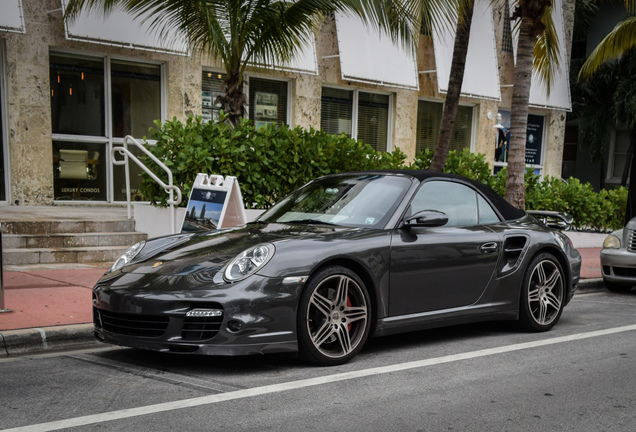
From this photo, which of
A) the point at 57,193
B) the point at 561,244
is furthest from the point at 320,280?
the point at 57,193

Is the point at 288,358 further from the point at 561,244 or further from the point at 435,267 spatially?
the point at 561,244

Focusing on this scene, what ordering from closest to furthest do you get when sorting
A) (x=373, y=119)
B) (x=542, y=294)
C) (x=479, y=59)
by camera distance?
(x=542, y=294) → (x=373, y=119) → (x=479, y=59)

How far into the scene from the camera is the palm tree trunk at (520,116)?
1226 centimetres

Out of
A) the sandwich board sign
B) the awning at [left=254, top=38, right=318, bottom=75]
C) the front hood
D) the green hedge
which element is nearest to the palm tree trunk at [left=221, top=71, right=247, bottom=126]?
the green hedge

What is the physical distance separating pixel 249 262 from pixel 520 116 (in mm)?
8718

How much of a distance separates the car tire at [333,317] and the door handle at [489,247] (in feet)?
4.64

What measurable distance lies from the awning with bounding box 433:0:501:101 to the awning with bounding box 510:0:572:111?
1.64 m

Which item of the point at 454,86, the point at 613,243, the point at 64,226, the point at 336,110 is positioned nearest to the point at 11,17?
the point at 64,226

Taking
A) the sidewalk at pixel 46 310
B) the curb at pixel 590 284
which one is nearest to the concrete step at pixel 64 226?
the sidewalk at pixel 46 310

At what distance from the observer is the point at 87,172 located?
1388cm

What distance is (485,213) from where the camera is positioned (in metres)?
6.62

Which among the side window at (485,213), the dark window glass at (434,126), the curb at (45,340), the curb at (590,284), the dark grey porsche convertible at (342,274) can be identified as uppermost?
the dark window glass at (434,126)

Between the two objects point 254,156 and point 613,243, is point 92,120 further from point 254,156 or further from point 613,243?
point 613,243

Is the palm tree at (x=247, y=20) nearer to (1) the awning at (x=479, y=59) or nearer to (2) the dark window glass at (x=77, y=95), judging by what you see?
(2) the dark window glass at (x=77, y=95)
